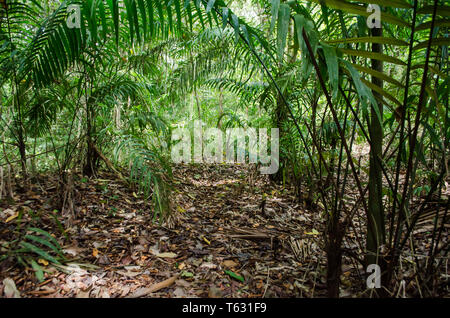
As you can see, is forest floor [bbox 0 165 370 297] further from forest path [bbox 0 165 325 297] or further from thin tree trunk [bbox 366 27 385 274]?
thin tree trunk [bbox 366 27 385 274]

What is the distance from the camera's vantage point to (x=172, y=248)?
4.50ft

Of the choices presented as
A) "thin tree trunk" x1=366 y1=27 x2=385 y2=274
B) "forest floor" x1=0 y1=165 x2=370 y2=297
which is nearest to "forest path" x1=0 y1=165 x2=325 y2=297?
"forest floor" x1=0 y1=165 x2=370 y2=297

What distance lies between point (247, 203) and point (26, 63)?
166cm

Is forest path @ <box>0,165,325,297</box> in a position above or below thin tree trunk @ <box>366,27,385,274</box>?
below

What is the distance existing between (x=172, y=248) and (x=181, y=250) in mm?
51

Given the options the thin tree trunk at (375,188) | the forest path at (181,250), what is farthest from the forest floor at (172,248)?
the thin tree trunk at (375,188)

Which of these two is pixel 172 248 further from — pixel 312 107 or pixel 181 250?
pixel 312 107

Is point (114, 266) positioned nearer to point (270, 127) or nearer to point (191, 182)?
point (191, 182)

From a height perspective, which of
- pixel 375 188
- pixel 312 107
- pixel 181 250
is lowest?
pixel 181 250

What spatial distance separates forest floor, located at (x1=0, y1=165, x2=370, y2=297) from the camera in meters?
1.03

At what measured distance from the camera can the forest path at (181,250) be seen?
1033 millimetres

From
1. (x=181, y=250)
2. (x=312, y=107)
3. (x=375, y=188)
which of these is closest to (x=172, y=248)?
(x=181, y=250)

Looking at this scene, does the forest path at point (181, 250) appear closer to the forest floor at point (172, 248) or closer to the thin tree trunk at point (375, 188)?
the forest floor at point (172, 248)
